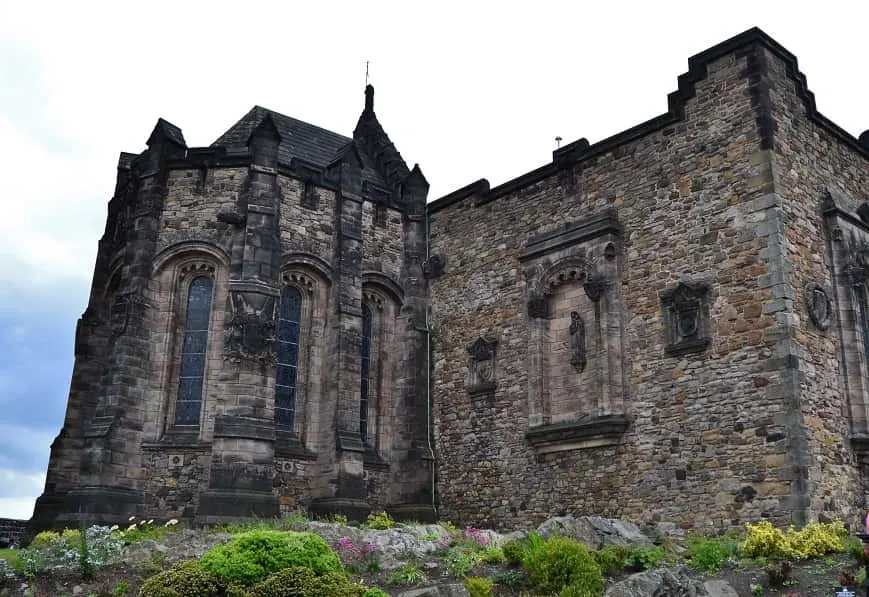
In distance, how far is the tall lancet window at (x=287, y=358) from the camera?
19.4 m

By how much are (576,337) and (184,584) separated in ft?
33.3

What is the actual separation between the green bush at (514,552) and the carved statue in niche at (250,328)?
732 cm

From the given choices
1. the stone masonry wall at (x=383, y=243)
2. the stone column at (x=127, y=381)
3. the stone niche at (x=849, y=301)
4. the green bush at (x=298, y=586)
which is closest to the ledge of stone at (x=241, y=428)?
the stone column at (x=127, y=381)

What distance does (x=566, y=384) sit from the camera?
18.1 meters

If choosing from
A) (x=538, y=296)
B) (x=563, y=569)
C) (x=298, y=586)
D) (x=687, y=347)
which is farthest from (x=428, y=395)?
(x=298, y=586)

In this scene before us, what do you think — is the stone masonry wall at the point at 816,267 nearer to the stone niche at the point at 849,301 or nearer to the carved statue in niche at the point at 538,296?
the stone niche at the point at 849,301

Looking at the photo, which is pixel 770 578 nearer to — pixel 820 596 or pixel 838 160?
pixel 820 596

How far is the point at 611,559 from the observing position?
41.5 ft

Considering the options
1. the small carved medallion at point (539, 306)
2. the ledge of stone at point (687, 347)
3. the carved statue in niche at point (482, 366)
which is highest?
the small carved medallion at point (539, 306)

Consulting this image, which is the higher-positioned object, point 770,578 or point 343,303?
point 343,303

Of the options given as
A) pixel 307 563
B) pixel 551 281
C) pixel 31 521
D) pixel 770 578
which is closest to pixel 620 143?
pixel 551 281

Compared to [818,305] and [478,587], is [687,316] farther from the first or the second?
[478,587]

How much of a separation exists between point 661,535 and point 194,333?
35.5 feet

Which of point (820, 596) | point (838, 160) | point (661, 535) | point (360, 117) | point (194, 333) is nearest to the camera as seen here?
point (820, 596)
